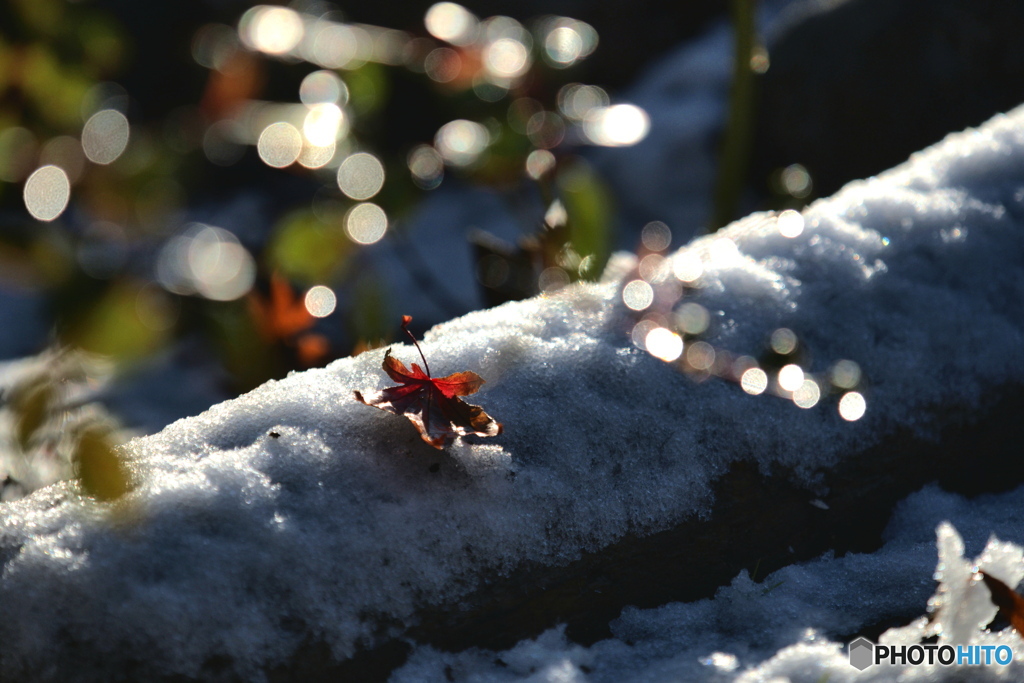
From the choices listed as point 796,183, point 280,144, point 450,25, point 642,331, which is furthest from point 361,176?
point 796,183

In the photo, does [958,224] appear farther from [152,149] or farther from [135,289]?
[152,149]

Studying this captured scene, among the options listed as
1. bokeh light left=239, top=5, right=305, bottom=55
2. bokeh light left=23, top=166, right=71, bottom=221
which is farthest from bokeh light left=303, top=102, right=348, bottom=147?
bokeh light left=239, top=5, right=305, bottom=55

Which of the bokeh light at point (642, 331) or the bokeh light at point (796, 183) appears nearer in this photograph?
the bokeh light at point (642, 331)

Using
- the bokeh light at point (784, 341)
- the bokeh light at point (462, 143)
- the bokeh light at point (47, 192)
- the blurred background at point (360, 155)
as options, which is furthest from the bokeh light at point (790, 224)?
the bokeh light at point (47, 192)

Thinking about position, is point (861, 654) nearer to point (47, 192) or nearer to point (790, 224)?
point (790, 224)

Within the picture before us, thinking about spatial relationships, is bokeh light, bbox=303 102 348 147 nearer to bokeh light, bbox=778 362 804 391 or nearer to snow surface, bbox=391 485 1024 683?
bokeh light, bbox=778 362 804 391

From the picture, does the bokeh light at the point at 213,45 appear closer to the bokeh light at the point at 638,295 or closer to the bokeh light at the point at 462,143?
the bokeh light at the point at 462,143
